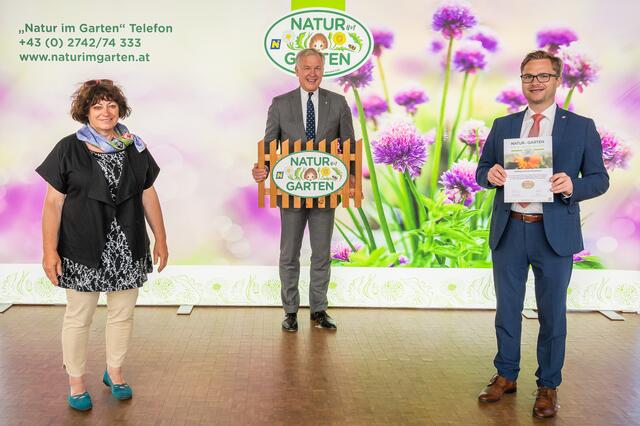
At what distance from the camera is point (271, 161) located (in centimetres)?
474

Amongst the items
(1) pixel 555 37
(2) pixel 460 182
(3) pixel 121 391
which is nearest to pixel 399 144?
(2) pixel 460 182

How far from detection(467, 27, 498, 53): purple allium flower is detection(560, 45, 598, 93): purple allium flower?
1.60 ft

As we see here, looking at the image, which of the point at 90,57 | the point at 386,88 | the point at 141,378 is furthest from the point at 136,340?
the point at 386,88

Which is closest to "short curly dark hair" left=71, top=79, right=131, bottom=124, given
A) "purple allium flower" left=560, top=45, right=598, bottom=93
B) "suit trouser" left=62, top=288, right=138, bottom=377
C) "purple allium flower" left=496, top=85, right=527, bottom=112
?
"suit trouser" left=62, top=288, right=138, bottom=377

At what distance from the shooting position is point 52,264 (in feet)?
10.8

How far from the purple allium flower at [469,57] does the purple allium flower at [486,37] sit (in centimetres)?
3

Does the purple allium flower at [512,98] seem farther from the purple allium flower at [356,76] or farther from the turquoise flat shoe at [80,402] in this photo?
the turquoise flat shoe at [80,402]

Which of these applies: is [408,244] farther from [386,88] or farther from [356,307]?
[386,88]

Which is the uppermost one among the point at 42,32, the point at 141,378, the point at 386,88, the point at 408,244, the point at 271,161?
the point at 42,32

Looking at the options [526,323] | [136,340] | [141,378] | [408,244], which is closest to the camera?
[141,378]

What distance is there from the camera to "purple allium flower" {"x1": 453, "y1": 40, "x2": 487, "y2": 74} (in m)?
5.35

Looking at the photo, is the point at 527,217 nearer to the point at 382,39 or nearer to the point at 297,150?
the point at 297,150

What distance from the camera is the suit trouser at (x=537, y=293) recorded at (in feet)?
11.2

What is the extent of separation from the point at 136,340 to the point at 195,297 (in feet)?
3.04
